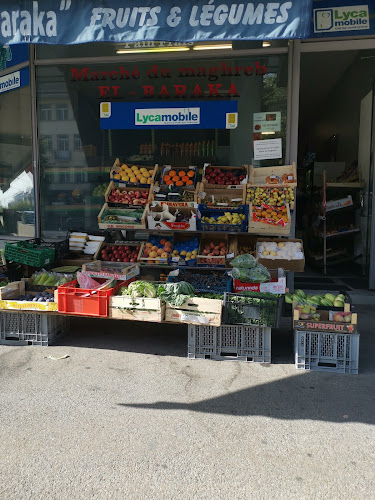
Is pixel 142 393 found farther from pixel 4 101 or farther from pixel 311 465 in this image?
pixel 4 101

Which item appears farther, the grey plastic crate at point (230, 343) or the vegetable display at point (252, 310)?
the grey plastic crate at point (230, 343)

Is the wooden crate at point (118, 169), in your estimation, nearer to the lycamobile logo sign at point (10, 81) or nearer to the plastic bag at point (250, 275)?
the plastic bag at point (250, 275)

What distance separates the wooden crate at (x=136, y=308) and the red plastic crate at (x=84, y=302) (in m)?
0.08

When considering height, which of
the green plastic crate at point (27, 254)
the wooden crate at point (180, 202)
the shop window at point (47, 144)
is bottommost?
the green plastic crate at point (27, 254)

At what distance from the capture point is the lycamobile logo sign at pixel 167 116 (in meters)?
7.30

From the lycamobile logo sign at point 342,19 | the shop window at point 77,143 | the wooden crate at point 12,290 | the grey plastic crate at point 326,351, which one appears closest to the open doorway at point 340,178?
the lycamobile logo sign at point 342,19

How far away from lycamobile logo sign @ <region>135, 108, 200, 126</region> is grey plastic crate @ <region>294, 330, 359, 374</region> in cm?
424

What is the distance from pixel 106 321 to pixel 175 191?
2.15m

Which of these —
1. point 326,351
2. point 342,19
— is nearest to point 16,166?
point 342,19

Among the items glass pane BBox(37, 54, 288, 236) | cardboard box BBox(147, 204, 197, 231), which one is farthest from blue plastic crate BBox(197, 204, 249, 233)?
glass pane BBox(37, 54, 288, 236)

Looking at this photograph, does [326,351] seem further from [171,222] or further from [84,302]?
[171,222]

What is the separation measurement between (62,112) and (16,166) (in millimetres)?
1391

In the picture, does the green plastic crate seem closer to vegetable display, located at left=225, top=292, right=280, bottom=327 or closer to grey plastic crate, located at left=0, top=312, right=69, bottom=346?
grey plastic crate, located at left=0, top=312, right=69, bottom=346

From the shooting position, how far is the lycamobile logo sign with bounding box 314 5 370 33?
6508mm
